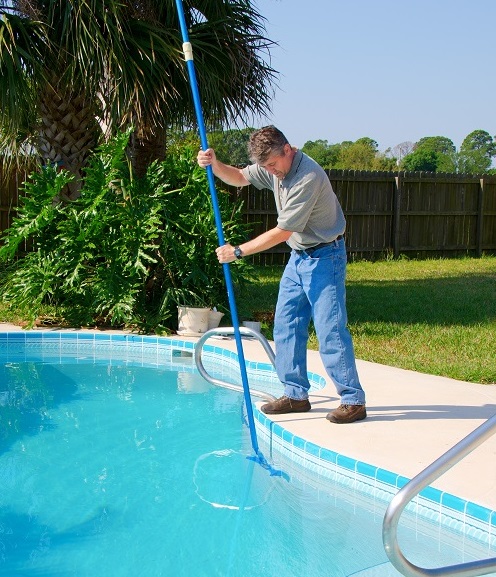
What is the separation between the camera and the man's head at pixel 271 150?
4.59m

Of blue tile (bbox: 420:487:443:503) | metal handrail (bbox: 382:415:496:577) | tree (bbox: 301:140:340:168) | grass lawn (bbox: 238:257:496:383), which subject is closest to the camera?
metal handrail (bbox: 382:415:496:577)

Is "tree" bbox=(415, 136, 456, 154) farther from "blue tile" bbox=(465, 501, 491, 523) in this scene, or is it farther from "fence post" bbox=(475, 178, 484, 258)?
"blue tile" bbox=(465, 501, 491, 523)

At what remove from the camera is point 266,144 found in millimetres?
4590

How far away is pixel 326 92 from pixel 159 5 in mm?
12029

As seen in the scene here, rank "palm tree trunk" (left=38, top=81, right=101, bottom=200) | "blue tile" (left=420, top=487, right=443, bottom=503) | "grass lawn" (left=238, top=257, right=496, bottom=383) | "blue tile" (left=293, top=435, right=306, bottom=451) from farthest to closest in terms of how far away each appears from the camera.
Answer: "palm tree trunk" (left=38, top=81, right=101, bottom=200)
"grass lawn" (left=238, top=257, right=496, bottom=383)
"blue tile" (left=293, top=435, right=306, bottom=451)
"blue tile" (left=420, top=487, right=443, bottom=503)

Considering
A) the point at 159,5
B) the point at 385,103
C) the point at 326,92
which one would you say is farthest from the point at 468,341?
the point at 385,103

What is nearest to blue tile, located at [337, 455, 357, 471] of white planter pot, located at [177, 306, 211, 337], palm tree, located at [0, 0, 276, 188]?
white planter pot, located at [177, 306, 211, 337]

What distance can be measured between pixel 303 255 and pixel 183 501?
1.53 meters

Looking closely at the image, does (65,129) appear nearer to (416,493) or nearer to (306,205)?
(306,205)

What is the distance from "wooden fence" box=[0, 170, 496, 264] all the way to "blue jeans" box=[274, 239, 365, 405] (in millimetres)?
9594

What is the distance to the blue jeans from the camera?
15.6 ft

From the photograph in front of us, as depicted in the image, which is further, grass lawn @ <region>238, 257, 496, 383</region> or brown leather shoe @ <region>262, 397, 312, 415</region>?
grass lawn @ <region>238, 257, 496, 383</region>

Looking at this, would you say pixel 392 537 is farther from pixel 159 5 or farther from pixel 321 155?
pixel 321 155

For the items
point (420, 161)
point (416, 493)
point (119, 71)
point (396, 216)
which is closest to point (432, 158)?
point (420, 161)
